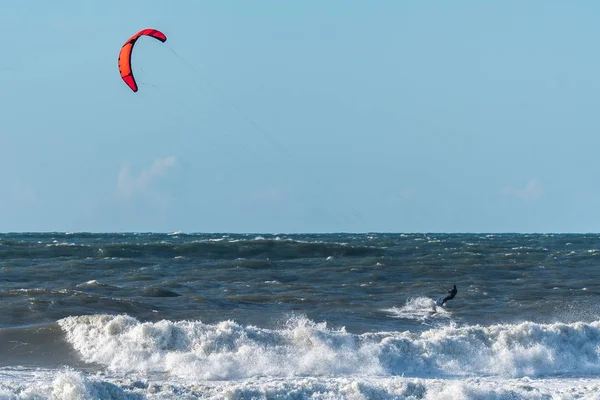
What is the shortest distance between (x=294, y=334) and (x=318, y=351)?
1.75ft

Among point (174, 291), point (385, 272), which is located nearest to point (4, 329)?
point (174, 291)

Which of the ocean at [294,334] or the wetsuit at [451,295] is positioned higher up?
the wetsuit at [451,295]

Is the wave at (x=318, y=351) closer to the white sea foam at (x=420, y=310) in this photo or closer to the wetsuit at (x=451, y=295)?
the white sea foam at (x=420, y=310)

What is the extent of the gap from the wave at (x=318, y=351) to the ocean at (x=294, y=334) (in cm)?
2

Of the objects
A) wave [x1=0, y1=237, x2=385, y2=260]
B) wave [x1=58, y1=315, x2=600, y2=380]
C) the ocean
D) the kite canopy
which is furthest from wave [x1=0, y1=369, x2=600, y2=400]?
wave [x1=0, y1=237, x2=385, y2=260]

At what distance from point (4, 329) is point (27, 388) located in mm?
4269

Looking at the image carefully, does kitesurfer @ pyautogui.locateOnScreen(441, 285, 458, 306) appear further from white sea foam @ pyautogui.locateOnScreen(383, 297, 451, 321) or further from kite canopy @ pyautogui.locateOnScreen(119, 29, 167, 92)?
kite canopy @ pyautogui.locateOnScreen(119, 29, 167, 92)

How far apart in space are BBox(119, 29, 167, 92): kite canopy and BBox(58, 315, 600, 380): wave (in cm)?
719

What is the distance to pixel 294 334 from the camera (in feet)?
44.8

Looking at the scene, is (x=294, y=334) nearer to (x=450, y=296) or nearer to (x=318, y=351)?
(x=318, y=351)

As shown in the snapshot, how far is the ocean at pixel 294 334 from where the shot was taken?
11609 millimetres

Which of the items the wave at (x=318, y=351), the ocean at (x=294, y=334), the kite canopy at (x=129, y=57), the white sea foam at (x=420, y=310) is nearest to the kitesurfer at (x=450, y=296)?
the white sea foam at (x=420, y=310)

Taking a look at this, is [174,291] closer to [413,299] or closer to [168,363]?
[413,299]

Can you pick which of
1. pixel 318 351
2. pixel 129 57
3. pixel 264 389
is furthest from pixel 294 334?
pixel 129 57
